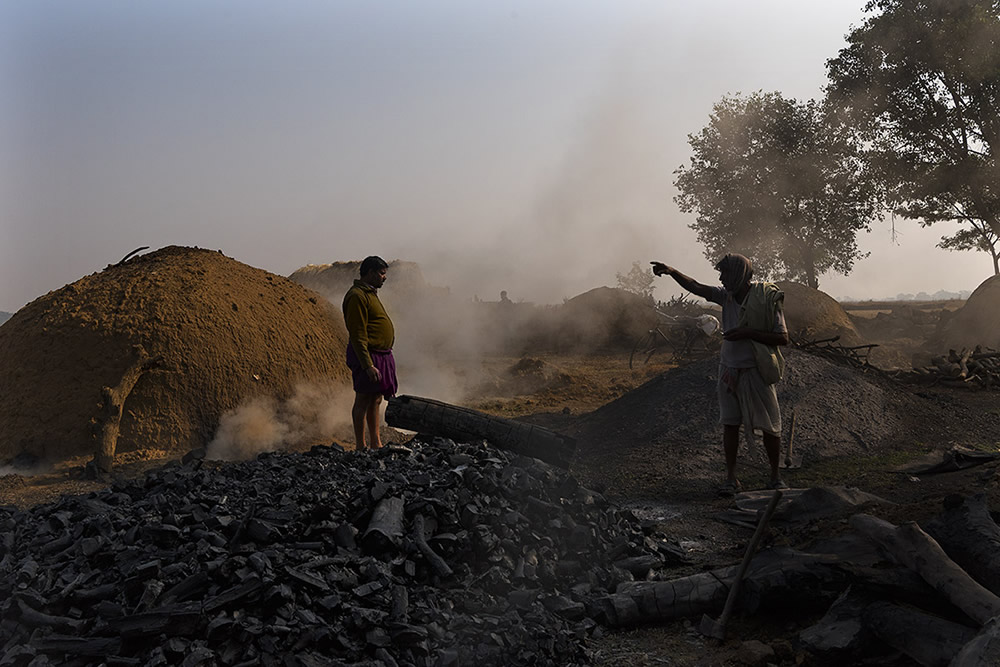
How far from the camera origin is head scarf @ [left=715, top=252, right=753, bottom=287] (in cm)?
602

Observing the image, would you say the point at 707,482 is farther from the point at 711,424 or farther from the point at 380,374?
the point at 380,374

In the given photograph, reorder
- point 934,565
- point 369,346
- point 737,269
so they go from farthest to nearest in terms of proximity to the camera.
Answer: point 369,346 < point 737,269 < point 934,565

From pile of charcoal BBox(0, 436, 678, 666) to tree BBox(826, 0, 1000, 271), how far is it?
2282cm

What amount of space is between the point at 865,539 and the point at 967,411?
8.35 metres

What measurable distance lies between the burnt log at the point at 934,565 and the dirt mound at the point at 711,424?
3.56 m

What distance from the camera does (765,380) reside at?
593 cm

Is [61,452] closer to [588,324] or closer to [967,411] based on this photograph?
[967,411]

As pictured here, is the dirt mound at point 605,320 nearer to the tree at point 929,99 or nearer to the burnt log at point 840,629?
the tree at point 929,99

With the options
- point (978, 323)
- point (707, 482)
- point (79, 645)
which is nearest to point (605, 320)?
point (978, 323)

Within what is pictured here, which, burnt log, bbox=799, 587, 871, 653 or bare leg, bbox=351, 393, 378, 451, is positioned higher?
bare leg, bbox=351, 393, 378, 451

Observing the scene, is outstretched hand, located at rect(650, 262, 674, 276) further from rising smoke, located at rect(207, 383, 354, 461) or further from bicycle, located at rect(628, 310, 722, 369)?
bicycle, located at rect(628, 310, 722, 369)

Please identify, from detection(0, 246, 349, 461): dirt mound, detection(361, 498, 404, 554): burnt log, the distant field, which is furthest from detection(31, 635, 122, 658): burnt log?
the distant field

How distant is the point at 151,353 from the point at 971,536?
887 centimetres

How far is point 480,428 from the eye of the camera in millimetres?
6684
